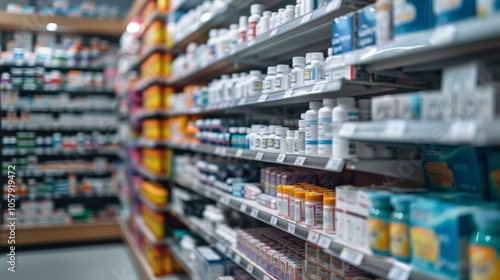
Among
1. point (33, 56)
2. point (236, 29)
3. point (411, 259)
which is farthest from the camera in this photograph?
point (33, 56)

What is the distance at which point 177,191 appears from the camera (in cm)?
475

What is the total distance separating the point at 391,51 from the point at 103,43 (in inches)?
273

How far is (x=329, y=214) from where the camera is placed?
6.56 ft

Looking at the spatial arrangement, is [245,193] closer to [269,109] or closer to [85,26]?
[269,109]

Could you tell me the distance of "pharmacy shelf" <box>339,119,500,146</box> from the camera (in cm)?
118

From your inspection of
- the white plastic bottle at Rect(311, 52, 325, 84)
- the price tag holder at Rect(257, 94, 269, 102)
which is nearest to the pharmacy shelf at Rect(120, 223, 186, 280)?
the price tag holder at Rect(257, 94, 269, 102)

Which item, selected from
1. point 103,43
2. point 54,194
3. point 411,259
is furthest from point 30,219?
point 411,259

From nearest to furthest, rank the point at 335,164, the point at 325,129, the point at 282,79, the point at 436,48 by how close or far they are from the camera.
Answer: the point at 436,48 → the point at 335,164 → the point at 325,129 → the point at 282,79

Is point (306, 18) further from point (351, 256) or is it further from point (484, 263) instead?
point (484, 263)

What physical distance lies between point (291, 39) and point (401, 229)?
1.57m

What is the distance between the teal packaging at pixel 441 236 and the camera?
4.39 ft

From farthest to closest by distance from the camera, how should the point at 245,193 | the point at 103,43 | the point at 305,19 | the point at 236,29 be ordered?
the point at 103,43 → the point at 236,29 → the point at 245,193 → the point at 305,19

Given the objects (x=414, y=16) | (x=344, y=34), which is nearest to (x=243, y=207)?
(x=344, y=34)

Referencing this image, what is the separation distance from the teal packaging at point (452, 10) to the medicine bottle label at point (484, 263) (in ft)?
2.17
